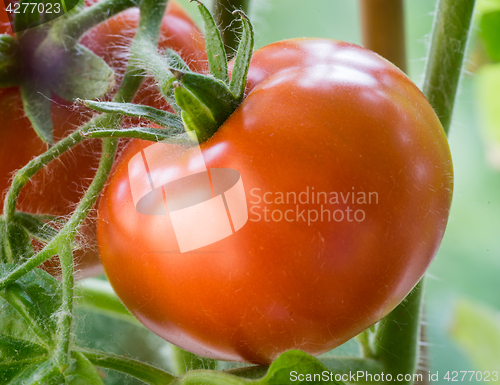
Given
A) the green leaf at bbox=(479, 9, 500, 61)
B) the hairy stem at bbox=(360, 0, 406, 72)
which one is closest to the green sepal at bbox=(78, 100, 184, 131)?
the hairy stem at bbox=(360, 0, 406, 72)

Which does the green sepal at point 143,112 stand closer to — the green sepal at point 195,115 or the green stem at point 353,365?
the green sepal at point 195,115

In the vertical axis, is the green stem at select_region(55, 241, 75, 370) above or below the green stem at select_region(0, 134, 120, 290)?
below

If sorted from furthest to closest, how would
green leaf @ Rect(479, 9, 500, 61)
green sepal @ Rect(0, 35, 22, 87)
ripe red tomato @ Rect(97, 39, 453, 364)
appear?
green leaf @ Rect(479, 9, 500, 61) < green sepal @ Rect(0, 35, 22, 87) < ripe red tomato @ Rect(97, 39, 453, 364)

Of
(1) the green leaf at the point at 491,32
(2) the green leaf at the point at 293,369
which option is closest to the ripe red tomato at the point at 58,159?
(2) the green leaf at the point at 293,369

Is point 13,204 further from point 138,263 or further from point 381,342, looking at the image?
point 381,342

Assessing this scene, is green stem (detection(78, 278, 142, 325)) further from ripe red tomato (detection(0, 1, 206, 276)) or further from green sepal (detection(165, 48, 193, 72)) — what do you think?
green sepal (detection(165, 48, 193, 72))

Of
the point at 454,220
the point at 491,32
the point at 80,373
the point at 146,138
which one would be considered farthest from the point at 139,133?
the point at 491,32

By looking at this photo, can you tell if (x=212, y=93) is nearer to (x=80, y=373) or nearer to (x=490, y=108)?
(x=80, y=373)
